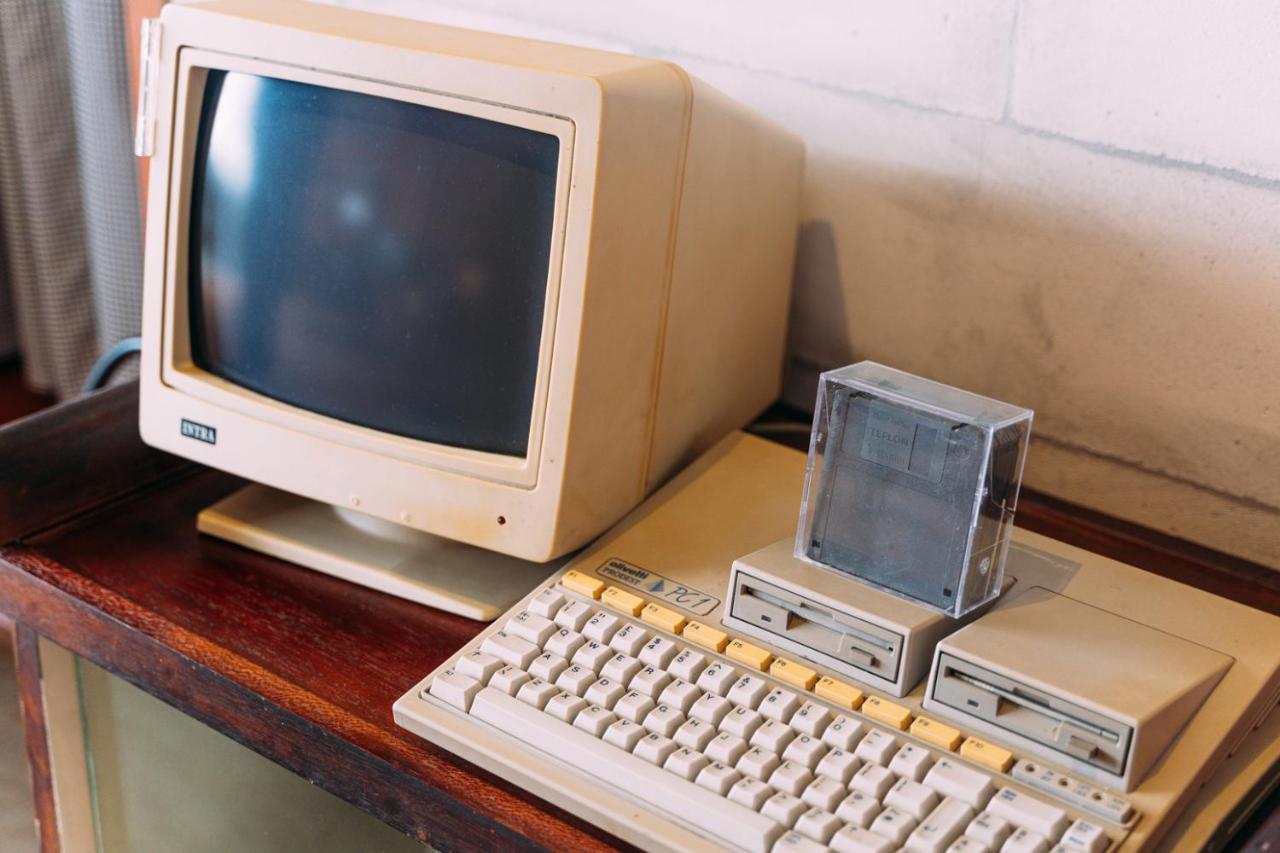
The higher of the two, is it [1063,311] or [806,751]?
[1063,311]

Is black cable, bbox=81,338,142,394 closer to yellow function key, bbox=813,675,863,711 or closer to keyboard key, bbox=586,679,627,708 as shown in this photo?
keyboard key, bbox=586,679,627,708

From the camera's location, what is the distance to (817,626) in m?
0.83

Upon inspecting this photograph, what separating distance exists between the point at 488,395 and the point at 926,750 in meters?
0.38

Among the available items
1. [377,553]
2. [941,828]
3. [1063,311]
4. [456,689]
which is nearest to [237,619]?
[377,553]

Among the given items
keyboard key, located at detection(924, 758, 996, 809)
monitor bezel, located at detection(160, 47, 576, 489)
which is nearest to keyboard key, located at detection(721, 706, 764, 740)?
keyboard key, located at detection(924, 758, 996, 809)

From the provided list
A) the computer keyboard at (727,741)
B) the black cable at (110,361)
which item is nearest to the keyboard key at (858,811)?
the computer keyboard at (727,741)

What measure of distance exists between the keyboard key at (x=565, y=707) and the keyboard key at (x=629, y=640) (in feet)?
0.17

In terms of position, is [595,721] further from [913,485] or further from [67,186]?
[67,186]

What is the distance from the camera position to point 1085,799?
70 cm

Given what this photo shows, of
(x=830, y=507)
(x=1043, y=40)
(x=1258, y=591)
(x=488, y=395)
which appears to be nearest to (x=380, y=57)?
(x=488, y=395)

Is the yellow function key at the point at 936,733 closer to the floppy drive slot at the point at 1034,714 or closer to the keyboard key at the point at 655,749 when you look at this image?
the floppy drive slot at the point at 1034,714

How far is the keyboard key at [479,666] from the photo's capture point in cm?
82

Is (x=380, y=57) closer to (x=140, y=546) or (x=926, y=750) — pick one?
(x=140, y=546)

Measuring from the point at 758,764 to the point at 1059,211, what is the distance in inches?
22.7
